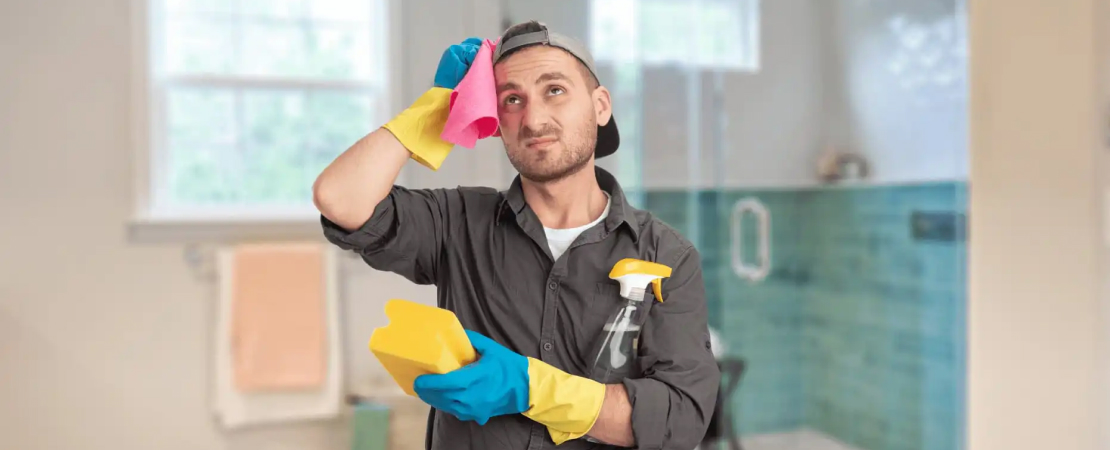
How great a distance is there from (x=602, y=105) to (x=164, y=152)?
80.3 inches

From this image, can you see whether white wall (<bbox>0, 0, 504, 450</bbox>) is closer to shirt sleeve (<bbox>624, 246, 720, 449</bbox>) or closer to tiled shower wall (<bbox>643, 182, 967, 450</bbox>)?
tiled shower wall (<bbox>643, 182, 967, 450</bbox>)

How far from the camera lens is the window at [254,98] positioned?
2.51 meters

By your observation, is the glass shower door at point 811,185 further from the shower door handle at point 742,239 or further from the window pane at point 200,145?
the window pane at point 200,145

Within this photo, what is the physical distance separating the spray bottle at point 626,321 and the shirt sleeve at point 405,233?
0.77 feet

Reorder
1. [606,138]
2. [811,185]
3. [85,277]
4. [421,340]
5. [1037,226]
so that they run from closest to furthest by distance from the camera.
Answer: [421,340]
[606,138]
[1037,226]
[85,277]
[811,185]

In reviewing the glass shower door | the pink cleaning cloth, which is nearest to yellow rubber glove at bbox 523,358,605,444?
the pink cleaning cloth

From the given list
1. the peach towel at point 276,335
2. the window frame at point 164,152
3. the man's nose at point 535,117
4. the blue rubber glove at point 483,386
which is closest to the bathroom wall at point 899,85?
the window frame at point 164,152

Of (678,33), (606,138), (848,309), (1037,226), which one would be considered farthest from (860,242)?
(606,138)

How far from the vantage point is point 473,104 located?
0.86 meters

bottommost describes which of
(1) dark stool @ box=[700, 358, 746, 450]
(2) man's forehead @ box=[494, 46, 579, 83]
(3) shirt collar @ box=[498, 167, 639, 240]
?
(1) dark stool @ box=[700, 358, 746, 450]

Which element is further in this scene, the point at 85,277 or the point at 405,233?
the point at 85,277

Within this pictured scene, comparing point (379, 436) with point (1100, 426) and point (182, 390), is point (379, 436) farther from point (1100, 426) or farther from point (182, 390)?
point (1100, 426)

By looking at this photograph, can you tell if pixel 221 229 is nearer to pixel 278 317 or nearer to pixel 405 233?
pixel 278 317

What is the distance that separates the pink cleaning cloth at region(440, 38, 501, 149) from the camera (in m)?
0.86
